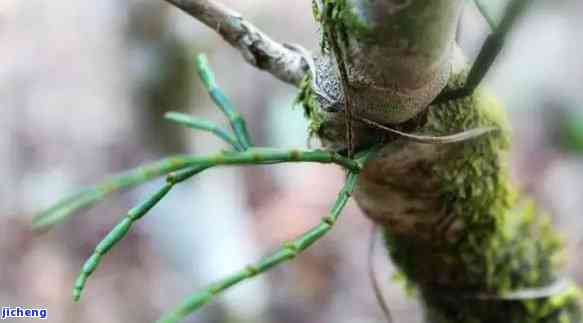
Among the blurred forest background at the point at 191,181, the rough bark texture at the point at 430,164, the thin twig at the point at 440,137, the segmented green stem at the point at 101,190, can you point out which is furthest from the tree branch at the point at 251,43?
the blurred forest background at the point at 191,181

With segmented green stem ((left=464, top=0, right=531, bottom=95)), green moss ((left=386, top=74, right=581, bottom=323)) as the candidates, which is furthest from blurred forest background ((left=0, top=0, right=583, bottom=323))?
segmented green stem ((left=464, top=0, right=531, bottom=95))

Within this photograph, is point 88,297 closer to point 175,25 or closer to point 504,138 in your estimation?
point 175,25

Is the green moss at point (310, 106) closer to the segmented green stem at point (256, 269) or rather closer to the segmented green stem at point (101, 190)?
the segmented green stem at point (256, 269)

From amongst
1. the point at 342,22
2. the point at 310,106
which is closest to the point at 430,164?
the point at 310,106

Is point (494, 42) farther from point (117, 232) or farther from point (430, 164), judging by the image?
point (117, 232)

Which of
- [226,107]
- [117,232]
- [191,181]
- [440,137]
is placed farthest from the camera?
[191,181]

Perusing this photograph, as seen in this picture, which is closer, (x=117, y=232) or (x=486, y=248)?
(x=117, y=232)

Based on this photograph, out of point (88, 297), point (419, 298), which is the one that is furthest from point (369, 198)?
point (88, 297)
